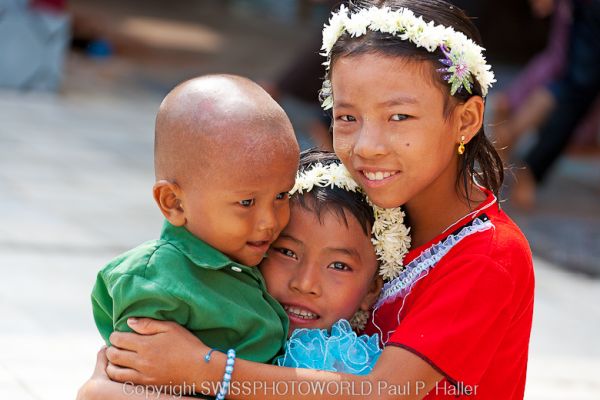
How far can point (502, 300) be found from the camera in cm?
256

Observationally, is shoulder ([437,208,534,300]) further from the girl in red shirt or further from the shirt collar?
the shirt collar

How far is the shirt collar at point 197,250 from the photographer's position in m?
2.56

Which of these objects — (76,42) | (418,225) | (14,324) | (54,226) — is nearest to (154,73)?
(76,42)

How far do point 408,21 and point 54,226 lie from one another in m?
3.38

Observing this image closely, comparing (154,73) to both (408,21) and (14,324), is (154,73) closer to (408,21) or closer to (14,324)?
(14,324)

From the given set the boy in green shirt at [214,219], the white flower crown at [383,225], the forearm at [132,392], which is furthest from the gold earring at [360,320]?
the forearm at [132,392]

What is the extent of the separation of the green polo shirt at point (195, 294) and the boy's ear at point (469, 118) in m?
0.62

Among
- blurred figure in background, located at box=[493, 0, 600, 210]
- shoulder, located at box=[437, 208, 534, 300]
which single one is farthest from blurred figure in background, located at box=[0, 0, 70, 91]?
shoulder, located at box=[437, 208, 534, 300]

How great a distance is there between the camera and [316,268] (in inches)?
Answer: 109

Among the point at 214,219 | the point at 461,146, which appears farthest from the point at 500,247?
the point at 214,219

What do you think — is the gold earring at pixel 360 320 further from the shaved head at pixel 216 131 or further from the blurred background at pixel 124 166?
the blurred background at pixel 124 166

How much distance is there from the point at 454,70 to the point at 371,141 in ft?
0.88

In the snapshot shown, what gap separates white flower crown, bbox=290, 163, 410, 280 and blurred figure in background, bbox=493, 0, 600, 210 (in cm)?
432

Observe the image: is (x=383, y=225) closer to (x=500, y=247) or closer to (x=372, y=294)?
(x=372, y=294)
